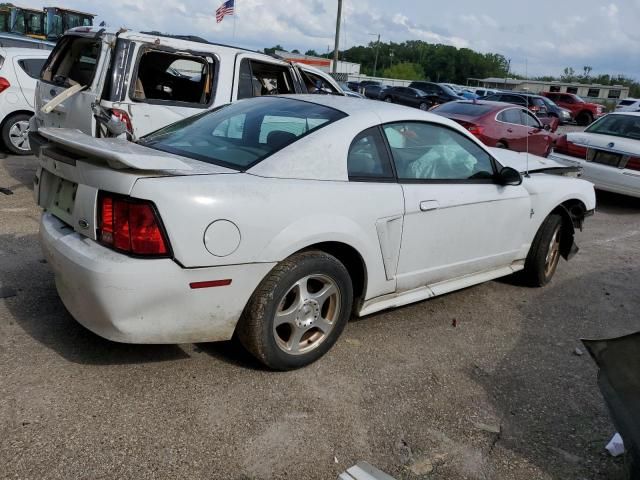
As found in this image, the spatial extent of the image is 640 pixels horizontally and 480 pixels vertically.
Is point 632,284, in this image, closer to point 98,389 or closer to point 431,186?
point 431,186

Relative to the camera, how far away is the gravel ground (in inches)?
99.0

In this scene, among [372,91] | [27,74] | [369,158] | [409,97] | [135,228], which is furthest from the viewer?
[372,91]

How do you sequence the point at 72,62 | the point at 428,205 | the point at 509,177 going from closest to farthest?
1. the point at 428,205
2. the point at 509,177
3. the point at 72,62

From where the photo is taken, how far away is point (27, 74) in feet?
27.5

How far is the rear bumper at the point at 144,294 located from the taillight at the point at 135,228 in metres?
0.05

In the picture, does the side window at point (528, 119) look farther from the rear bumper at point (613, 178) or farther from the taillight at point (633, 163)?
the taillight at point (633, 163)

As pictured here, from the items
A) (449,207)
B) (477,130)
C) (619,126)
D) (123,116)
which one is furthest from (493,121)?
(449,207)

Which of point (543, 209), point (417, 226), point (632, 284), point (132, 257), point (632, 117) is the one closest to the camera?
point (132, 257)

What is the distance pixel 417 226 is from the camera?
11.8 feet

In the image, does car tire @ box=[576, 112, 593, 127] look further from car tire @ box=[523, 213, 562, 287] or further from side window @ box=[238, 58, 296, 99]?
car tire @ box=[523, 213, 562, 287]

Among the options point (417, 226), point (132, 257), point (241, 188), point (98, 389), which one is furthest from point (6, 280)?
point (417, 226)

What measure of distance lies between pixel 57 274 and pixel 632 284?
198 inches

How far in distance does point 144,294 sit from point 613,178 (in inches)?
320

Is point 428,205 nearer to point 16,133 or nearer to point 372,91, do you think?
point 16,133
